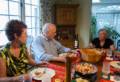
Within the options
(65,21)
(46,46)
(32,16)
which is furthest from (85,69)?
(65,21)

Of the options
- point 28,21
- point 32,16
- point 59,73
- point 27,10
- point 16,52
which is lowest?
point 59,73

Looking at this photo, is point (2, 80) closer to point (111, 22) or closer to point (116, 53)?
point (116, 53)

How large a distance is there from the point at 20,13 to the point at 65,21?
4.47 ft

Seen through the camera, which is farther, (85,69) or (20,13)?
(20,13)

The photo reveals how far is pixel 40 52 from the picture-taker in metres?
2.48

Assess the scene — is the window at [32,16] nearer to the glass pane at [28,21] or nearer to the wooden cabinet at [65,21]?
the glass pane at [28,21]

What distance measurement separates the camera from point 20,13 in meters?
3.41

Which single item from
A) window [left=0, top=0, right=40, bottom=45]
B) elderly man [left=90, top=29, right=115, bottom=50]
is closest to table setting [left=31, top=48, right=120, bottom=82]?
window [left=0, top=0, right=40, bottom=45]

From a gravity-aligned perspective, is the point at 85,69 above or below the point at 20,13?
below

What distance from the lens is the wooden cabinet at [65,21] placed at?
4422 millimetres

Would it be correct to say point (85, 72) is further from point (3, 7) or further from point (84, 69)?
point (3, 7)

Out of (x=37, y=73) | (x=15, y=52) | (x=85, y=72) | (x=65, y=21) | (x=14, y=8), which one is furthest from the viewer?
(x=65, y=21)

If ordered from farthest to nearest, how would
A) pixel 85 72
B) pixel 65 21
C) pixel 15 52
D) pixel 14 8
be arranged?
1. pixel 65 21
2. pixel 14 8
3. pixel 15 52
4. pixel 85 72

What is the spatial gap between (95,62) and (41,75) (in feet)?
2.30
